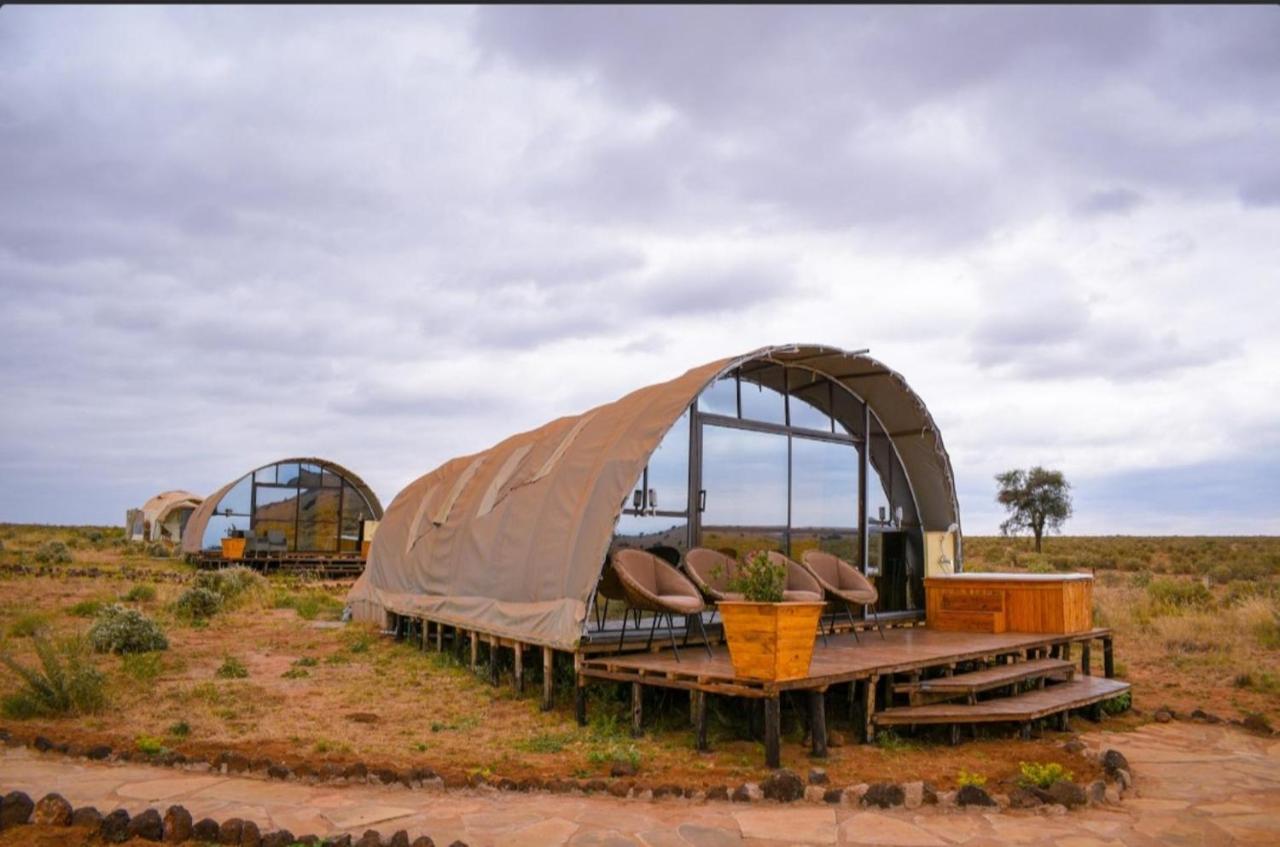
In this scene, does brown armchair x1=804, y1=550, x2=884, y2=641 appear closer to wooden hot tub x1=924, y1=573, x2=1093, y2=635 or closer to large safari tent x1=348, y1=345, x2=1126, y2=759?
large safari tent x1=348, y1=345, x2=1126, y2=759

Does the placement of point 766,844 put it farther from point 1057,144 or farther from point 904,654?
point 904,654

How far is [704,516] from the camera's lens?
989cm

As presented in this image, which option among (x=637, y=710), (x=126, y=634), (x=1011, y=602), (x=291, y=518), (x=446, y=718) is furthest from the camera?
(x=291, y=518)

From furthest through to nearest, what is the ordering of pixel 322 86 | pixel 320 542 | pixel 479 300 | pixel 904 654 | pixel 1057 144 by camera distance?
pixel 320 542 < pixel 479 300 < pixel 904 654 < pixel 1057 144 < pixel 322 86

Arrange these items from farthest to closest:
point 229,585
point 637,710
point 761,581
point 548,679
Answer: point 229,585 → point 548,679 → point 637,710 → point 761,581

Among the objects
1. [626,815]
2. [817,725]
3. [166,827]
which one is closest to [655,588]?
[817,725]

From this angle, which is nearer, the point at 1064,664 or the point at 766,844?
the point at 766,844

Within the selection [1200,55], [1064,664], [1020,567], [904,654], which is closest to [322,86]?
[1200,55]

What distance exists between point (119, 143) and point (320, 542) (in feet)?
77.7

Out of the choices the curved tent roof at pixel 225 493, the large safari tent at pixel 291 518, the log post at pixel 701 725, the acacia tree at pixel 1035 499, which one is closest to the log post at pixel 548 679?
the log post at pixel 701 725

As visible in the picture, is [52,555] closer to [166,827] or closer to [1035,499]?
[166,827]

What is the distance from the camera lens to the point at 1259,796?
5801 millimetres

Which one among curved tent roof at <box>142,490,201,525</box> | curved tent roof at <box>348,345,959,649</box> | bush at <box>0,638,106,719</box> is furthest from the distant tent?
bush at <box>0,638,106,719</box>

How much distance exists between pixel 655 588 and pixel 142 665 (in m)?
5.17
